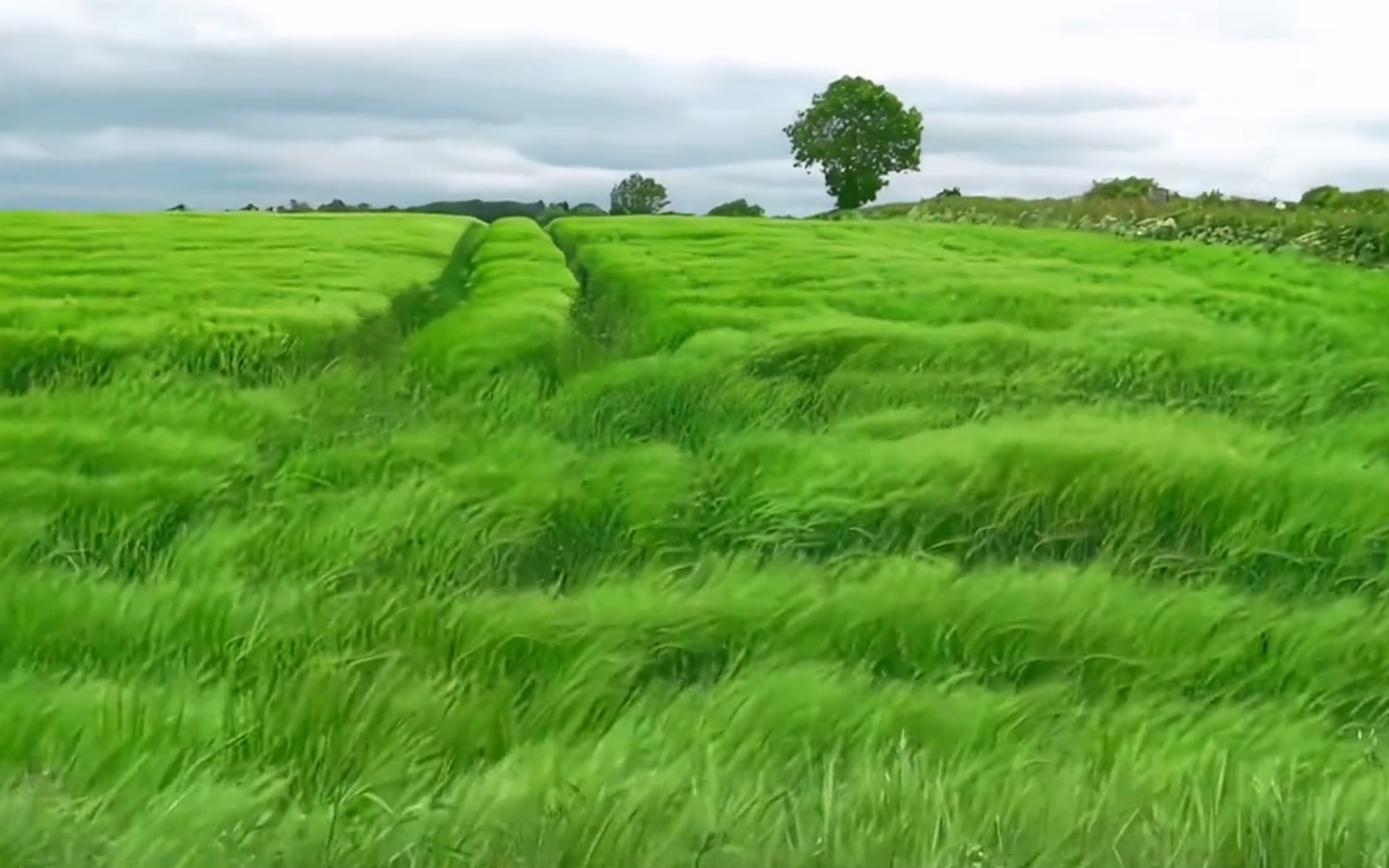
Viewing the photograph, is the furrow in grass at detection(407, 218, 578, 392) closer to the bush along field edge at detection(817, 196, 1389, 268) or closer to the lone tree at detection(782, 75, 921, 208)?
the bush along field edge at detection(817, 196, 1389, 268)

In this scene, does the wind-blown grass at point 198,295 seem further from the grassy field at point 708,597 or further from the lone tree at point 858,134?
the lone tree at point 858,134

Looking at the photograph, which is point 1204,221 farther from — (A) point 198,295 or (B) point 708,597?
(B) point 708,597

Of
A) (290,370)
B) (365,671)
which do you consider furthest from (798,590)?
(290,370)

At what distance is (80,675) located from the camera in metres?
4.16

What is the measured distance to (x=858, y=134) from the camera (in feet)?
120

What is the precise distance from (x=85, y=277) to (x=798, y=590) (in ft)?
30.5

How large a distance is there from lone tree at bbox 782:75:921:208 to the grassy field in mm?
26840

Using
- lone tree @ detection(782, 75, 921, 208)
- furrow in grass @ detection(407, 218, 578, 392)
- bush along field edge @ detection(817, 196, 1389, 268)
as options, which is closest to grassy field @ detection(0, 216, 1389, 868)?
furrow in grass @ detection(407, 218, 578, 392)

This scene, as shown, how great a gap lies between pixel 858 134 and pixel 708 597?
32869 millimetres

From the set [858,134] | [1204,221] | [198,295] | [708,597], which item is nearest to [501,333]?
[198,295]

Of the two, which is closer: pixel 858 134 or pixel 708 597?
pixel 708 597

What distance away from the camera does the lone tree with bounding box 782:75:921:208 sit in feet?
120

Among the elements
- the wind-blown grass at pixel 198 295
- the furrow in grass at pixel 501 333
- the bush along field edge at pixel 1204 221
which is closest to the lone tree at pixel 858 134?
the bush along field edge at pixel 1204 221

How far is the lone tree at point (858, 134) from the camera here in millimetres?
36438
